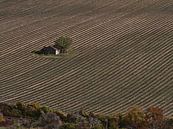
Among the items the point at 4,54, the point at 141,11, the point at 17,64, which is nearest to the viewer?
the point at 17,64

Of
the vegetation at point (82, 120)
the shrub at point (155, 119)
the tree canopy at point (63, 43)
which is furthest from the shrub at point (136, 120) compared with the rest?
the tree canopy at point (63, 43)

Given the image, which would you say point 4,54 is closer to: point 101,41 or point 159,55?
point 101,41

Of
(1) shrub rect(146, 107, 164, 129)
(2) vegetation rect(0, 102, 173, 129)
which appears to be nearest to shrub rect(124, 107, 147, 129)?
(2) vegetation rect(0, 102, 173, 129)

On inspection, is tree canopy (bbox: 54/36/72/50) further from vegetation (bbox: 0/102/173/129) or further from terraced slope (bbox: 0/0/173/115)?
vegetation (bbox: 0/102/173/129)

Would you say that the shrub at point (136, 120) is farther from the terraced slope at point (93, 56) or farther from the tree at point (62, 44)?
the tree at point (62, 44)

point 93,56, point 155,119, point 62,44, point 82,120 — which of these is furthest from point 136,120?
point 62,44

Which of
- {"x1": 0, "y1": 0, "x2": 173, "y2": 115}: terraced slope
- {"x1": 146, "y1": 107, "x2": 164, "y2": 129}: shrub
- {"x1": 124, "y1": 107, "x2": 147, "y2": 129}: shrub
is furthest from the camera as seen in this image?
{"x1": 0, "y1": 0, "x2": 173, "y2": 115}: terraced slope

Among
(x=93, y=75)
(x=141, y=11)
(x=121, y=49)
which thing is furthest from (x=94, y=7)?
(x=93, y=75)
